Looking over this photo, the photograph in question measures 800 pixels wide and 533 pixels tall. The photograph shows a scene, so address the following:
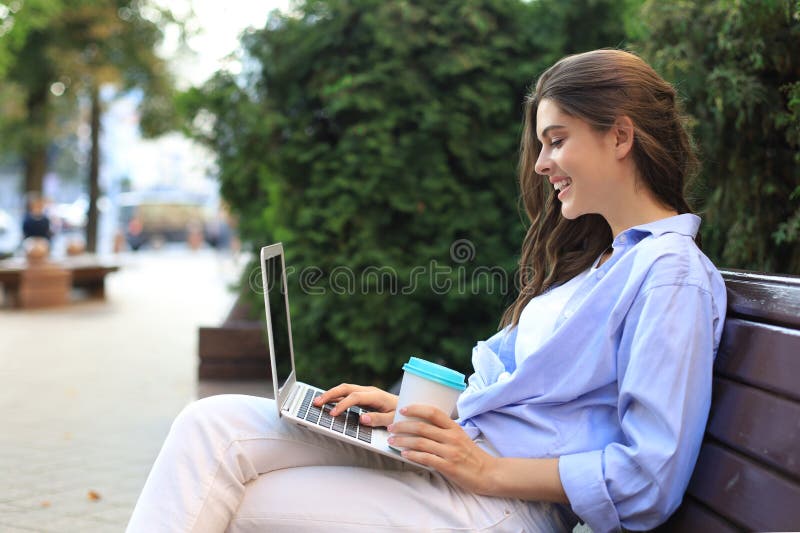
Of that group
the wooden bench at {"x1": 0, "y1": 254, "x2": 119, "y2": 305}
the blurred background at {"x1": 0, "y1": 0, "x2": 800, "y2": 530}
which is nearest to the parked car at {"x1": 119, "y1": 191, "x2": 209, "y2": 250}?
the wooden bench at {"x1": 0, "y1": 254, "x2": 119, "y2": 305}

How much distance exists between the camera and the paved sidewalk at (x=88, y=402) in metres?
3.69

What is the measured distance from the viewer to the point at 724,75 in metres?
2.81

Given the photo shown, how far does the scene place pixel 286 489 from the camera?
6.10 ft

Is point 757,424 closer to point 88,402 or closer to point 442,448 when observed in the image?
point 442,448

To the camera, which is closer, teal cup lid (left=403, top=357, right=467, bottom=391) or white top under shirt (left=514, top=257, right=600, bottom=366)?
teal cup lid (left=403, top=357, right=467, bottom=391)

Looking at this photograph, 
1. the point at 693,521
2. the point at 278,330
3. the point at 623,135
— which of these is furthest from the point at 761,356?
the point at 278,330

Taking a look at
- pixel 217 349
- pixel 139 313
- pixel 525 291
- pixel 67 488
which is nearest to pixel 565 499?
pixel 525 291

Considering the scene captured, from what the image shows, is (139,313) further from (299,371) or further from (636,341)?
(636,341)

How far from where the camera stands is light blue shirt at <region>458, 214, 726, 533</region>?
5.27 feet

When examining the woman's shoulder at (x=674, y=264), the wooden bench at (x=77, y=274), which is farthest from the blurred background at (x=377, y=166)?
the wooden bench at (x=77, y=274)

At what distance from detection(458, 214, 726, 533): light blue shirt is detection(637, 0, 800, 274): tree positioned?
3.31 feet

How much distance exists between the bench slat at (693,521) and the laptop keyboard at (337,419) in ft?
2.16

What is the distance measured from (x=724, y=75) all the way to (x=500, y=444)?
1620 millimetres

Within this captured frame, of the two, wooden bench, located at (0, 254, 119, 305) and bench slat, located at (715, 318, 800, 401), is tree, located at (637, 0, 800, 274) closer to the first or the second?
bench slat, located at (715, 318, 800, 401)
